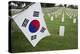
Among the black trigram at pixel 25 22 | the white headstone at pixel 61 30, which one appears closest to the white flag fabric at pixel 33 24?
the black trigram at pixel 25 22

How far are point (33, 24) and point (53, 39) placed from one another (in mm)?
286

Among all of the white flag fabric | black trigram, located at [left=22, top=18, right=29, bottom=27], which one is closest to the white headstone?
the white flag fabric

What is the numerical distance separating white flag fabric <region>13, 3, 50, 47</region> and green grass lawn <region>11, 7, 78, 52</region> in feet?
0.13

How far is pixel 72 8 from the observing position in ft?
6.34

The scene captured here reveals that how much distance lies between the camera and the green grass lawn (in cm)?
174

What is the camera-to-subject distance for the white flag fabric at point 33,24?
1765mm

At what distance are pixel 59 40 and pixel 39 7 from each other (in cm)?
44

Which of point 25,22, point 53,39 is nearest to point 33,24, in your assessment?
point 25,22

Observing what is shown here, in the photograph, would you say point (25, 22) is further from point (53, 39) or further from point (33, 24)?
point (53, 39)

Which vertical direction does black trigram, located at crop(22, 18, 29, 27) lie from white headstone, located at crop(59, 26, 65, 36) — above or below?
above

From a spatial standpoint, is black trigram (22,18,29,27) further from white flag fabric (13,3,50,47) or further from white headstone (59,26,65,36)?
white headstone (59,26,65,36)

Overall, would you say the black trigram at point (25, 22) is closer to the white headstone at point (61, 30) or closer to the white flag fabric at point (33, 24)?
the white flag fabric at point (33, 24)

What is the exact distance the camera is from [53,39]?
1859mm

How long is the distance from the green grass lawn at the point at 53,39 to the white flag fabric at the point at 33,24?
0.04 m
